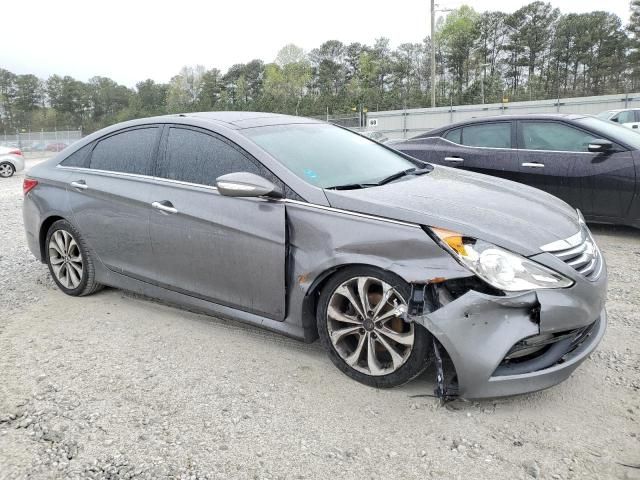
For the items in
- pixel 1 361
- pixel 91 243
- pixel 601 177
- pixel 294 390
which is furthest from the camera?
pixel 601 177

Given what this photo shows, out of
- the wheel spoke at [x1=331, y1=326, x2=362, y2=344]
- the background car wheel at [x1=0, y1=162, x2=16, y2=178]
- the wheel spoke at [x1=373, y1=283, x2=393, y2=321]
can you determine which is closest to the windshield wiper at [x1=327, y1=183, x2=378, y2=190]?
the wheel spoke at [x1=373, y1=283, x2=393, y2=321]

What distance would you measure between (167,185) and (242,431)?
6.00 feet

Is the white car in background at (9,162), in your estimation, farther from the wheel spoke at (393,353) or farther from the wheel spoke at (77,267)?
the wheel spoke at (393,353)

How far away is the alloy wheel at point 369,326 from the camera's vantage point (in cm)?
276

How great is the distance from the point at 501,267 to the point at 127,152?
2895mm

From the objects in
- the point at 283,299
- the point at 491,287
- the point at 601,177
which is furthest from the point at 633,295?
the point at 283,299

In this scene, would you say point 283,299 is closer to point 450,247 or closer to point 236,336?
point 236,336

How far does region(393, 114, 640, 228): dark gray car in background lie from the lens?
18.9ft

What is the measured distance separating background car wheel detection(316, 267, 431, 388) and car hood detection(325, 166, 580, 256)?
36cm

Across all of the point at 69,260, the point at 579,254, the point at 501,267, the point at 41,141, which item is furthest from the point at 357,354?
the point at 41,141

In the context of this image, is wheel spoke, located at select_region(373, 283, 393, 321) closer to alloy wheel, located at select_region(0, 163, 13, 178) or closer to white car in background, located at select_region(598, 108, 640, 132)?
white car in background, located at select_region(598, 108, 640, 132)

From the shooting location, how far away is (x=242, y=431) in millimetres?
2588

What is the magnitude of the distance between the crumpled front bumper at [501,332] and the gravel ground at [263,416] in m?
0.23

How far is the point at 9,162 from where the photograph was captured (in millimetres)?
17250
